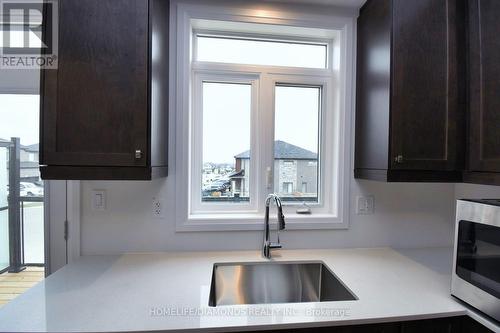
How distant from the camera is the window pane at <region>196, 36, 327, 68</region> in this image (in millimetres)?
1567

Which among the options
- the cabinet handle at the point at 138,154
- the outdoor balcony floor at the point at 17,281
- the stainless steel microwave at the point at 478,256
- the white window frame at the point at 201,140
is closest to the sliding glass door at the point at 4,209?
the outdoor balcony floor at the point at 17,281

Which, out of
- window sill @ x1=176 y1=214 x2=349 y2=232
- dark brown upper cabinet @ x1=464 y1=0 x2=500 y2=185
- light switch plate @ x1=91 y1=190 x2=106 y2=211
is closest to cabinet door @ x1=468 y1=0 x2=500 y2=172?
dark brown upper cabinet @ x1=464 y1=0 x2=500 y2=185

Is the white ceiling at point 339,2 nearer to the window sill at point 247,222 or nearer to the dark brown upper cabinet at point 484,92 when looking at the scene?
the dark brown upper cabinet at point 484,92

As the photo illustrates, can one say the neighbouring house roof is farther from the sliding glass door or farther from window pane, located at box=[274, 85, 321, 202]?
the sliding glass door

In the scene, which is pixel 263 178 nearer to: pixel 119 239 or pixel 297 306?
pixel 297 306

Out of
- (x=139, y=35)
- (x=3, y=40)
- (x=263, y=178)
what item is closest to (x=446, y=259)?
(x=263, y=178)

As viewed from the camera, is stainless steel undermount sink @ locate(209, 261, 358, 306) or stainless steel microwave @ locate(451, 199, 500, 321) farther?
stainless steel undermount sink @ locate(209, 261, 358, 306)

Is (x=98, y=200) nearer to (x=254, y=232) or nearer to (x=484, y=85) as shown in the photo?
(x=254, y=232)

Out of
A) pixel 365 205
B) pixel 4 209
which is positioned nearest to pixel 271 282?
pixel 365 205

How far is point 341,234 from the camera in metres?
1.55

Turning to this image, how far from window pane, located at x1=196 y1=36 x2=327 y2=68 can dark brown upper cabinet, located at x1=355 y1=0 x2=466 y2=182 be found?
19.1 inches

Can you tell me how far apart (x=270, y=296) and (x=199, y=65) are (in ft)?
4.64

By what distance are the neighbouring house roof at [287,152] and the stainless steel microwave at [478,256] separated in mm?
856

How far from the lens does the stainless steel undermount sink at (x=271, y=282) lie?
4.33 ft
